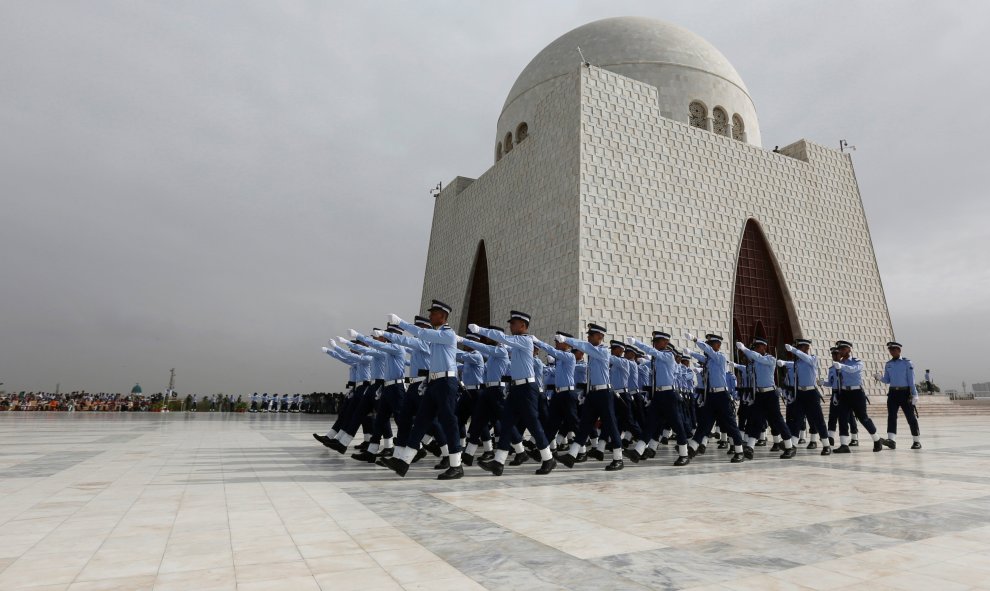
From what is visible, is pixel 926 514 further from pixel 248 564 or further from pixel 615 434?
pixel 248 564

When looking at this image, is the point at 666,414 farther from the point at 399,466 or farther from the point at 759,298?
the point at 759,298

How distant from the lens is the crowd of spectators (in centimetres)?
2888

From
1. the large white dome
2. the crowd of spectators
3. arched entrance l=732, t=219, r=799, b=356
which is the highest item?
the large white dome

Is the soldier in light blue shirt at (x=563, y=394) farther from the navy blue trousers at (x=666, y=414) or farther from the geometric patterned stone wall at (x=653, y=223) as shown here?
the geometric patterned stone wall at (x=653, y=223)

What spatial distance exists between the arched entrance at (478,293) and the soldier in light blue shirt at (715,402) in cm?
1597

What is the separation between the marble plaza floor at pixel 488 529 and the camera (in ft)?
8.23

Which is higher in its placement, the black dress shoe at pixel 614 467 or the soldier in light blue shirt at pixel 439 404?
the soldier in light blue shirt at pixel 439 404

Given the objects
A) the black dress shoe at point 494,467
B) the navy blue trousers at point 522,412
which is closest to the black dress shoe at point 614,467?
the navy blue trousers at point 522,412

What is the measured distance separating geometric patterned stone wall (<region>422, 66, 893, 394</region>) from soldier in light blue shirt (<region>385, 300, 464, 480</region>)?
10644mm

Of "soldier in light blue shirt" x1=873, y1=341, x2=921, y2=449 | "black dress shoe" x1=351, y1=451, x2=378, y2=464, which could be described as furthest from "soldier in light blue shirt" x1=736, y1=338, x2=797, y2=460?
"black dress shoe" x1=351, y1=451, x2=378, y2=464

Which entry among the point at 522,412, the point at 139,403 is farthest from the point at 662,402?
the point at 139,403

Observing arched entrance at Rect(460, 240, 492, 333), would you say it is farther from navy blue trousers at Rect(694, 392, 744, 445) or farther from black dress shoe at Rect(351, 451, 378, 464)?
black dress shoe at Rect(351, 451, 378, 464)

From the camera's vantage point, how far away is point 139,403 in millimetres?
31359

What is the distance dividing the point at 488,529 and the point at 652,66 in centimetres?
2331
